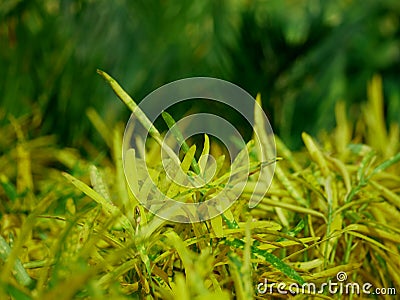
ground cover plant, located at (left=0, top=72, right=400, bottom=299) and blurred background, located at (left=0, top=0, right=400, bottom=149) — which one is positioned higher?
blurred background, located at (left=0, top=0, right=400, bottom=149)

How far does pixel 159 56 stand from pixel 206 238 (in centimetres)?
23

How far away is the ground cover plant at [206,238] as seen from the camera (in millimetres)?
143

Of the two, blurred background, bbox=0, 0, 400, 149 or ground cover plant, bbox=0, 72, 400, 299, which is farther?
blurred background, bbox=0, 0, 400, 149

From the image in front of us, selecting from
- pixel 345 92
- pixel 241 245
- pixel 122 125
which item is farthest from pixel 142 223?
pixel 345 92

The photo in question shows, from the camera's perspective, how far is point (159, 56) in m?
0.39

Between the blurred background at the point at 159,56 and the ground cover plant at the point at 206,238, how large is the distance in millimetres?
63

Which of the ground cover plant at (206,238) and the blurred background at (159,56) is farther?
the blurred background at (159,56)

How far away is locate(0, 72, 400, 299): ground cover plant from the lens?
0.14 meters

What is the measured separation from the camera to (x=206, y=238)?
171 millimetres

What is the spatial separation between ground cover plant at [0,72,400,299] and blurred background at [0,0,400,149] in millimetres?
63

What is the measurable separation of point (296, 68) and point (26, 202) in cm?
21

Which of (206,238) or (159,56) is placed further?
(159,56)

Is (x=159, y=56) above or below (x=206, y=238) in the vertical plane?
above

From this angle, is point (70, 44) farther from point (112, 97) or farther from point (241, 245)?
point (241, 245)
